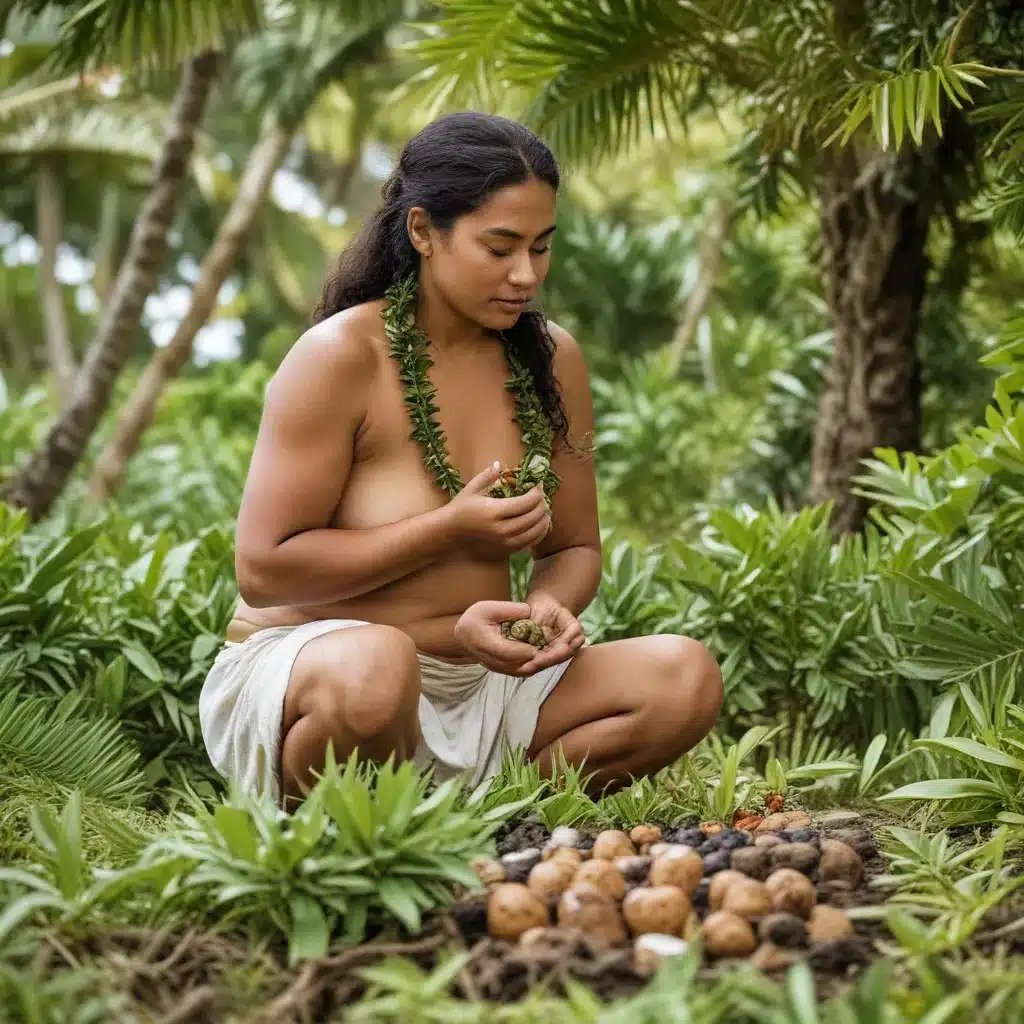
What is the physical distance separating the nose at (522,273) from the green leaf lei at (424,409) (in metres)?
0.28

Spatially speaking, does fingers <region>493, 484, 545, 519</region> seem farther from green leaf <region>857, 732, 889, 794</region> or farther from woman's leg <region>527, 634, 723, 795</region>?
green leaf <region>857, 732, 889, 794</region>

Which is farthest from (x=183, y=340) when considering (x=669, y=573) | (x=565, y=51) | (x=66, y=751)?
(x=66, y=751)

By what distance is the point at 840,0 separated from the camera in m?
4.34

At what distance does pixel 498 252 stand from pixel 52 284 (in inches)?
485

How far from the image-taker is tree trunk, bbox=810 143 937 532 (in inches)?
192

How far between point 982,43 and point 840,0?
1.98 ft

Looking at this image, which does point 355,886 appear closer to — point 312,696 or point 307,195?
point 312,696

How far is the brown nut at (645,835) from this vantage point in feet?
8.12

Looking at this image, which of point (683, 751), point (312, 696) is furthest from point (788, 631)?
point (312, 696)

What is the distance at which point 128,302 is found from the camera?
684 cm

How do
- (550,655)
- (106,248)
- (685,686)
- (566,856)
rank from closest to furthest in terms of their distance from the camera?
(566,856) < (550,655) < (685,686) < (106,248)

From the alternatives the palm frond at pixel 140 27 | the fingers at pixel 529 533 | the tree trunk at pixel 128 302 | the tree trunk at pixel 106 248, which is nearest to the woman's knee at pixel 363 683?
the fingers at pixel 529 533

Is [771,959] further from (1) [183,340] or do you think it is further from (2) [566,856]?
(1) [183,340]

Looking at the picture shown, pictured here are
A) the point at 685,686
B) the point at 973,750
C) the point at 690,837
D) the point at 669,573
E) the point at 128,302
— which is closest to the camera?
the point at 690,837
